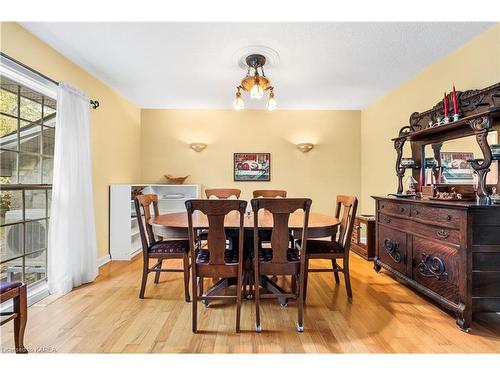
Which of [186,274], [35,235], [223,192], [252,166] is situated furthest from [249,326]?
[252,166]

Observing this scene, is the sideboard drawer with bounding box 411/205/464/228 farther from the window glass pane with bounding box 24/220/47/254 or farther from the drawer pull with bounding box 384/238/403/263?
the window glass pane with bounding box 24/220/47/254

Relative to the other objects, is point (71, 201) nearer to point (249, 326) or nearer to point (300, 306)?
point (249, 326)

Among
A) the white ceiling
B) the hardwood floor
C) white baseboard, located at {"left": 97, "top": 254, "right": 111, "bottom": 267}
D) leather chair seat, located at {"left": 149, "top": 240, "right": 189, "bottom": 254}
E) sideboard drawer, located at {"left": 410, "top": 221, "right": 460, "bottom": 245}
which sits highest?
the white ceiling

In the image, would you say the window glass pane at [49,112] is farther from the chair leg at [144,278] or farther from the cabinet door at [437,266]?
the cabinet door at [437,266]

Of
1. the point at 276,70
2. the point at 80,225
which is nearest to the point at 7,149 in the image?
the point at 80,225

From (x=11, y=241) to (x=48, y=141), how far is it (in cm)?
99

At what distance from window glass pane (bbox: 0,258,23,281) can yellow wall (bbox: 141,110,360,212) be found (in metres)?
2.45

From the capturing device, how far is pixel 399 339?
5.72 feet

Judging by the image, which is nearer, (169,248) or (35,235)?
(169,248)

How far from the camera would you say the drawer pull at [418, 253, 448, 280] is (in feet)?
6.65

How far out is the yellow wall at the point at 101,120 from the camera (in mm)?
2174

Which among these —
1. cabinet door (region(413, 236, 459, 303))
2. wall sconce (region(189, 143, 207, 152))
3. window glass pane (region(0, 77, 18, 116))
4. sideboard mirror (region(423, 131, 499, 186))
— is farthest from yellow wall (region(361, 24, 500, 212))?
window glass pane (region(0, 77, 18, 116))

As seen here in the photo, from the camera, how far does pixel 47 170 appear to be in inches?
102
